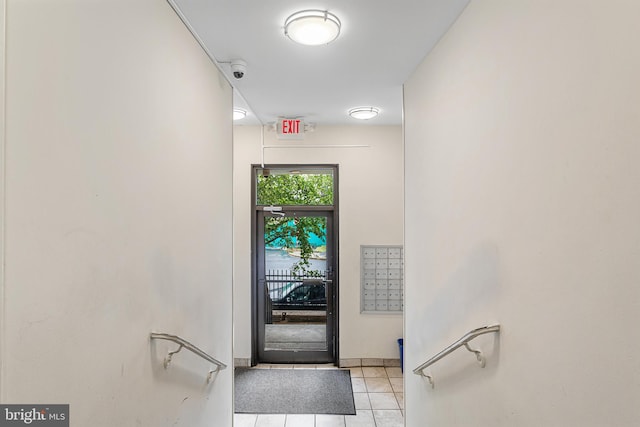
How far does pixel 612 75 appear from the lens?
0.86 m

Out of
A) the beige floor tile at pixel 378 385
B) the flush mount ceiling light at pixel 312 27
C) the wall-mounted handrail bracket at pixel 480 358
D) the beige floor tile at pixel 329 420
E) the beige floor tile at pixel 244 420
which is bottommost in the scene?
the beige floor tile at pixel 329 420

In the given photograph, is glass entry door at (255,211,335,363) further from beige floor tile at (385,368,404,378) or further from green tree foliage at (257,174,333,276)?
beige floor tile at (385,368,404,378)

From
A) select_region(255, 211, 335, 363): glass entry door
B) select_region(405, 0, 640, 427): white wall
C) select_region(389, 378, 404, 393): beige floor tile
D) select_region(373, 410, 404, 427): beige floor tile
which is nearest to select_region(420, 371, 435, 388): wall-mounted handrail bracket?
select_region(405, 0, 640, 427): white wall

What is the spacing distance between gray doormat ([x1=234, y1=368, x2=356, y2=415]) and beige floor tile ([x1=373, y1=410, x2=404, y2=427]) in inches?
8.3

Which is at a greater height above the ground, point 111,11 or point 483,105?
point 111,11

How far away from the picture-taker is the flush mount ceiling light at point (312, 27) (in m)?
1.75

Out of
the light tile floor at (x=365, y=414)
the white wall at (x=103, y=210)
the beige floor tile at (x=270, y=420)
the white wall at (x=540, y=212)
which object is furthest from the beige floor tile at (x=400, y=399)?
the white wall at (x=103, y=210)

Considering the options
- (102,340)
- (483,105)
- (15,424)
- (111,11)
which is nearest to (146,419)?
(102,340)

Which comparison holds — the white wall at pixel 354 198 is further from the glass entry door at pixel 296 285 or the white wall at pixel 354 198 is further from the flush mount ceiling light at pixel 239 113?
the flush mount ceiling light at pixel 239 113

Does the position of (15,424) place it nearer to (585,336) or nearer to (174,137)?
(174,137)

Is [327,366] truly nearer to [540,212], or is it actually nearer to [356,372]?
[356,372]

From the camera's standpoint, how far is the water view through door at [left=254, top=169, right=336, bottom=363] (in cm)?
419

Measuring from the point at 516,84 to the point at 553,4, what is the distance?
255mm

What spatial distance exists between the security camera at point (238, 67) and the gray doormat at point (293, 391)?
2.71 metres
